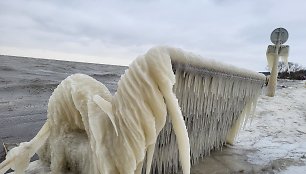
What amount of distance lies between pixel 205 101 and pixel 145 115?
4.11 ft

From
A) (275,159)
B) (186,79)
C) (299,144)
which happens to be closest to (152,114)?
(186,79)

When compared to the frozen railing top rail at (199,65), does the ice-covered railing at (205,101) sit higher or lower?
lower

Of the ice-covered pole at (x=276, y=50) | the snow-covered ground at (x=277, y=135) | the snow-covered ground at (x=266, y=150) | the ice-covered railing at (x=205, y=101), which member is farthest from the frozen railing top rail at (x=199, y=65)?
the ice-covered pole at (x=276, y=50)

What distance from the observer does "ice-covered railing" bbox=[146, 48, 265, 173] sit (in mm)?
2227

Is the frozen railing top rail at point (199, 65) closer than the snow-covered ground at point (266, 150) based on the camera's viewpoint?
Yes

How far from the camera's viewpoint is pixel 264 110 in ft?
25.3

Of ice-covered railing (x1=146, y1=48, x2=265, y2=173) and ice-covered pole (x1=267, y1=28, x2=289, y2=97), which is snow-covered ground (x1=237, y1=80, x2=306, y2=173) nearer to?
ice-covered railing (x1=146, y1=48, x2=265, y2=173)

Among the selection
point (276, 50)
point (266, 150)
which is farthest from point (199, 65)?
point (276, 50)

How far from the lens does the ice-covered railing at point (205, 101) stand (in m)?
2.23

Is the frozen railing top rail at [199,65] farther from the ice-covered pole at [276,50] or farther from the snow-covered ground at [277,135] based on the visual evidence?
the ice-covered pole at [276,50]

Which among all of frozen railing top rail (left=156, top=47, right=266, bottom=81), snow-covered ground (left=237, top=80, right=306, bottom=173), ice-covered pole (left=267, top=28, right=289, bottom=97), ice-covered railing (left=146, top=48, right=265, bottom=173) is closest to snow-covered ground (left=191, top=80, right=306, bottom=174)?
snow-covered ground (left=237, top=80, right=306, bottom=173)

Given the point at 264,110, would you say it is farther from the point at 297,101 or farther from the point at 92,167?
the point at 92,167

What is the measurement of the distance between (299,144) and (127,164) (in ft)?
13.4

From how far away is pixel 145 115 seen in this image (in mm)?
1624
